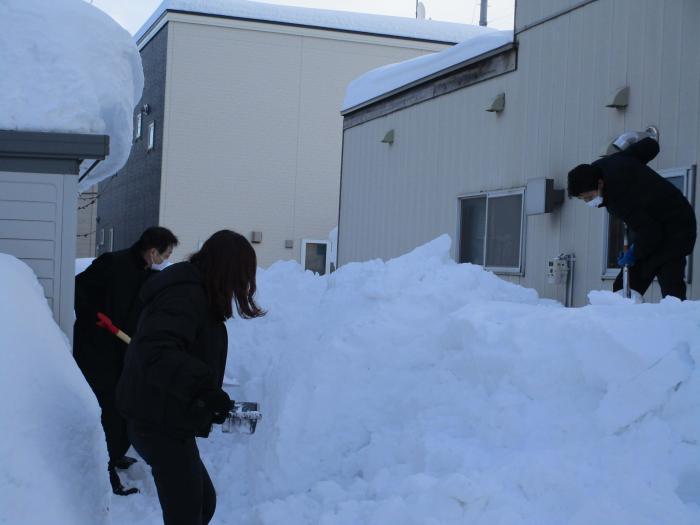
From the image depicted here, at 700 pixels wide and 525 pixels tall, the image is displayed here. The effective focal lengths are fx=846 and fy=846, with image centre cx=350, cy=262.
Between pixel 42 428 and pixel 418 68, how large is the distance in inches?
295

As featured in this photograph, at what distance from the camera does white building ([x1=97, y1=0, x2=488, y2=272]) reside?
1903 cm

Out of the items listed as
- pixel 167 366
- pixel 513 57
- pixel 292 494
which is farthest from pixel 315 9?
pixel 167 366

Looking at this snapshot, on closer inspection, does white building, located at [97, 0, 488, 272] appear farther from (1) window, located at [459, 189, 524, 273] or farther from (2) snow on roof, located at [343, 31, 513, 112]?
(1) window, located at [459, 189, 524, 273]

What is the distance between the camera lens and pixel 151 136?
20.4m

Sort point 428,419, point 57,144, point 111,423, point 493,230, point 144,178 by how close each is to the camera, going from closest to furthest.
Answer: point 428,419 < point 57,144 < point 111,423 < point 493,230 < point 144,178

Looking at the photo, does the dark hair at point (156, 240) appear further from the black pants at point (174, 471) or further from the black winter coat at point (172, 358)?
the black pants at point (174, 471)

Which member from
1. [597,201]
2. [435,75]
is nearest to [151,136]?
[435,75]

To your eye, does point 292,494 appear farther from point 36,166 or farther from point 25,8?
point 25,8

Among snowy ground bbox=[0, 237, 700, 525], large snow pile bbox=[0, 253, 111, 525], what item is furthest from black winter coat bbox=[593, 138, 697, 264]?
large snow pile bbox=[0, 253, 111, 525]

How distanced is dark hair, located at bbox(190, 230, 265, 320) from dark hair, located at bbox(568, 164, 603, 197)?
2763mm

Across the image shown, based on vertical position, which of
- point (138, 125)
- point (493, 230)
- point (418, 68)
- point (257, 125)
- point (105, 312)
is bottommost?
point (105, 312)

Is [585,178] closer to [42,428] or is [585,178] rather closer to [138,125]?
[42,428]

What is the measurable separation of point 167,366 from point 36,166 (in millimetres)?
2831

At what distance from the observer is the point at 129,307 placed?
553 centimetres
